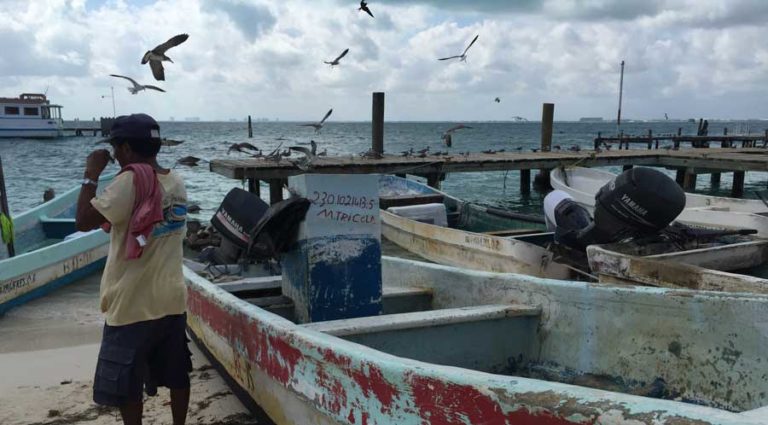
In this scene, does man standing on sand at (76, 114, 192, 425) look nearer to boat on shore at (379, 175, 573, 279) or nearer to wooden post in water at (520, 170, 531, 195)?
boat on shore at (379, 175, 573, 279)

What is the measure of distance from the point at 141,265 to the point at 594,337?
2406 mm

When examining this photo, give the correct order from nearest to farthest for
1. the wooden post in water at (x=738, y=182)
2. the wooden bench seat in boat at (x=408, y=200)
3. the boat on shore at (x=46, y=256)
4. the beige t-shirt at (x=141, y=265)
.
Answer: the beige t-shirt at (x=141, y=265) → the boat on shore at (x=46, y=256) → the wooden bench seat in boat at (x=408, y=200) → the wooden post in water at (x=738, y=182)

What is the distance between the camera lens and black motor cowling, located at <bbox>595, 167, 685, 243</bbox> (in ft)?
19.0

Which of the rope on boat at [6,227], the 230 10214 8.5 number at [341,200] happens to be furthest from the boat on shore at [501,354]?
the rope on boat at [6,227]

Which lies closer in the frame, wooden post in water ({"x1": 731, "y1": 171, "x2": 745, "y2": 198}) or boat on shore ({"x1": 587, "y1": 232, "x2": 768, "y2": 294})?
boat on shore ({"x1": 587, "y1": 232, "x2": 768, "y2": 294})

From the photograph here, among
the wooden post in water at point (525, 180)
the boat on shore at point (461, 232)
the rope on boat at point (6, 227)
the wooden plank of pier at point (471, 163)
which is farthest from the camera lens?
the wooden post in water at point (525, 180)

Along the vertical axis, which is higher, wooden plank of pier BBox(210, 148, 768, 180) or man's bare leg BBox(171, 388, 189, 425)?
wooden plank of pier BBox(210, 148, 768, 180)

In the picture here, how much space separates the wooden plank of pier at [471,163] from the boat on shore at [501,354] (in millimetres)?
7917

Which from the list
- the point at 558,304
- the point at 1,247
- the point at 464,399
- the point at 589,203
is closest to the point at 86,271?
the point at 1,247

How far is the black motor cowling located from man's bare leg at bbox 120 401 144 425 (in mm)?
4769

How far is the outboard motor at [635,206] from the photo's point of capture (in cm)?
580

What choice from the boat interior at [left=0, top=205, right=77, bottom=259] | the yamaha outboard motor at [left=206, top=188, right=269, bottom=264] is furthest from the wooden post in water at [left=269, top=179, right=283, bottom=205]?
the yamaha outboard motor at [left=206, top=188, right=269, bottom=264]

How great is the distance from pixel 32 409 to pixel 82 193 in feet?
6.82

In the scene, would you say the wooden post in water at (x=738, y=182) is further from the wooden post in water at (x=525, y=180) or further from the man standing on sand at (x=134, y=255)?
the man standing on sand at (x=134, y=255)
